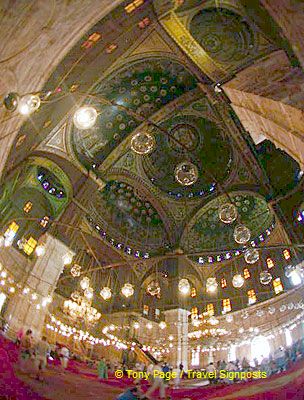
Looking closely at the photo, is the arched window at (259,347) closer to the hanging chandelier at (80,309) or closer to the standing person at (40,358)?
the hanging chandelier at (80,309)

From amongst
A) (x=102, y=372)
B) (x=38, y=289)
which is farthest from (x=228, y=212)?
(x=38, y=289)

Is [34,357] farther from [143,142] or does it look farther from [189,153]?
[189,153]

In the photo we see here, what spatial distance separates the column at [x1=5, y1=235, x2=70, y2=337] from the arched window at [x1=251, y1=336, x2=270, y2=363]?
9.92 m

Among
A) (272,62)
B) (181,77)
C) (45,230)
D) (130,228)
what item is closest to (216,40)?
(181,77)

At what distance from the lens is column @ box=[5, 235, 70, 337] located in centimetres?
1220

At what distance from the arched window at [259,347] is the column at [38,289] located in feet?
32.6

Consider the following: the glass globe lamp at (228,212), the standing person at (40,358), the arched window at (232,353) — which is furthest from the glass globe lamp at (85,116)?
the arched window at (232,353)

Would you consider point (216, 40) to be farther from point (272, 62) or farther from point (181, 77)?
point (272, 62)

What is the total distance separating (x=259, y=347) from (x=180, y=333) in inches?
165

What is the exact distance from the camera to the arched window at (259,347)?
48.3ft

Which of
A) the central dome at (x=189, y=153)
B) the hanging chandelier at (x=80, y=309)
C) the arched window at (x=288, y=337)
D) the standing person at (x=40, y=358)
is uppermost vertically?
the central dome at (x=189, y=153)

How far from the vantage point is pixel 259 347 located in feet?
49.7

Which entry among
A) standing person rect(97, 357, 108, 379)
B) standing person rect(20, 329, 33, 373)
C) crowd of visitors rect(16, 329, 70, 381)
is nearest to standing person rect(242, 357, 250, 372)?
standing person rect(97, 357, 108, 379)

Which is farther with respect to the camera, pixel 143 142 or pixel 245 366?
pixel 245 366
